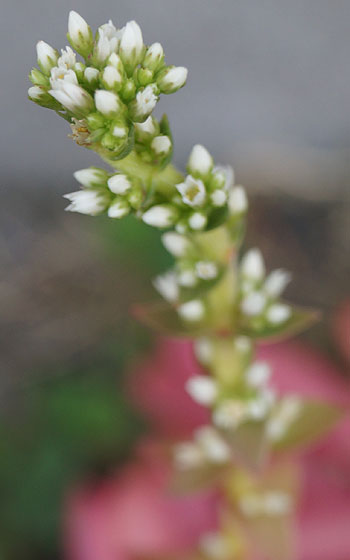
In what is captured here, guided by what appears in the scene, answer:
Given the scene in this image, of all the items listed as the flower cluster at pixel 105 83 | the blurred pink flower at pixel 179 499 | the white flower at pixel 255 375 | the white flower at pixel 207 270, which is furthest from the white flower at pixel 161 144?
the blurred pink flower at pixel 179 499

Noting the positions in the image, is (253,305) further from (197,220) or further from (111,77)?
(111,77)

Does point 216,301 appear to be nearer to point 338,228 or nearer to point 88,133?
point 88,133

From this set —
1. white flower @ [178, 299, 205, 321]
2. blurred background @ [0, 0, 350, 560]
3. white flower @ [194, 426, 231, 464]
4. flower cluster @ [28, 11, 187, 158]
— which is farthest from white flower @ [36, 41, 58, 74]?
blurred background @ [0, 0, 350, 560]

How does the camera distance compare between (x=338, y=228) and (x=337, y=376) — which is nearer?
(x=337, y=376)

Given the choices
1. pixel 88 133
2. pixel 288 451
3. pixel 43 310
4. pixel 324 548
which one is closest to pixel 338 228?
pixel 43 310

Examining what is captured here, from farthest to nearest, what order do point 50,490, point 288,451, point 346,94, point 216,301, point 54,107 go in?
point 346,94 → point 50,490 → point 288,451 → point 216,301 → point 54,107

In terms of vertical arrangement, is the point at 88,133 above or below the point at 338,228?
below

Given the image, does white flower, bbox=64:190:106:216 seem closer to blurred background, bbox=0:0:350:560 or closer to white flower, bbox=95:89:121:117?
white flower, bbox=95:89:121:117
